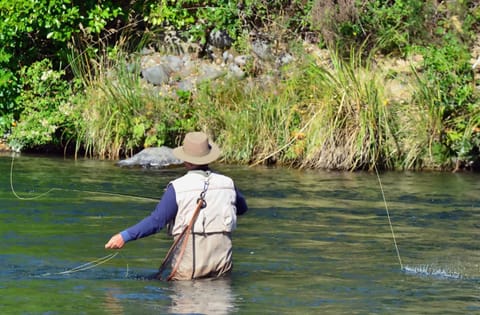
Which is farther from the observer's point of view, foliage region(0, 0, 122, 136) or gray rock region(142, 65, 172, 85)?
gray rock region(142, 65, 172, 85)

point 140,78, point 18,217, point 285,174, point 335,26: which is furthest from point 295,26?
point 18,217

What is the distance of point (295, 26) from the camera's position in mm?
19281

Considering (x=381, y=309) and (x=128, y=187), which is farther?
(x=128, y=187)

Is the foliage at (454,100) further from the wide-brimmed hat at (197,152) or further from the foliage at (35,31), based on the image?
the wide-brimmed hat at (197,152)

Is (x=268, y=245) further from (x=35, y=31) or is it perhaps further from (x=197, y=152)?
(x=35, y=31)

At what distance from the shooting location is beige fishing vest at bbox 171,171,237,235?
8727 millimetres

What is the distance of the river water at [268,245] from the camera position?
8.80 metres

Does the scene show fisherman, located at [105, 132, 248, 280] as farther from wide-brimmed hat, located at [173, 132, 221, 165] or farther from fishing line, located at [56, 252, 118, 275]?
fishing line, located at [56, 252, 118, 275]

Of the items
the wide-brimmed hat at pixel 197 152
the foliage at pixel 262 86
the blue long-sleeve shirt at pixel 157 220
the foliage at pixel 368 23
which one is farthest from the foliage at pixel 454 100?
the blue long-sleeve shirt at pixel 157 220

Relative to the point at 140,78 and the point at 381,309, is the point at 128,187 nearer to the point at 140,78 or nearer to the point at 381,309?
the point at 140,78

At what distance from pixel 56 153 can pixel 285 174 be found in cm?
402

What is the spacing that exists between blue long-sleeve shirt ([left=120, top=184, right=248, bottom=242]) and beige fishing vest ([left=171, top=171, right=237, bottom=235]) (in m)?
0.05

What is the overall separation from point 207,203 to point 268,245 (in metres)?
2.60

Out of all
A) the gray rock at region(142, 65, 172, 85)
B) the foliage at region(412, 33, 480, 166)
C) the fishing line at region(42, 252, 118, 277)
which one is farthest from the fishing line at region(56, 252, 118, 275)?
the gray rock at region(142, 65, 172, 85)
